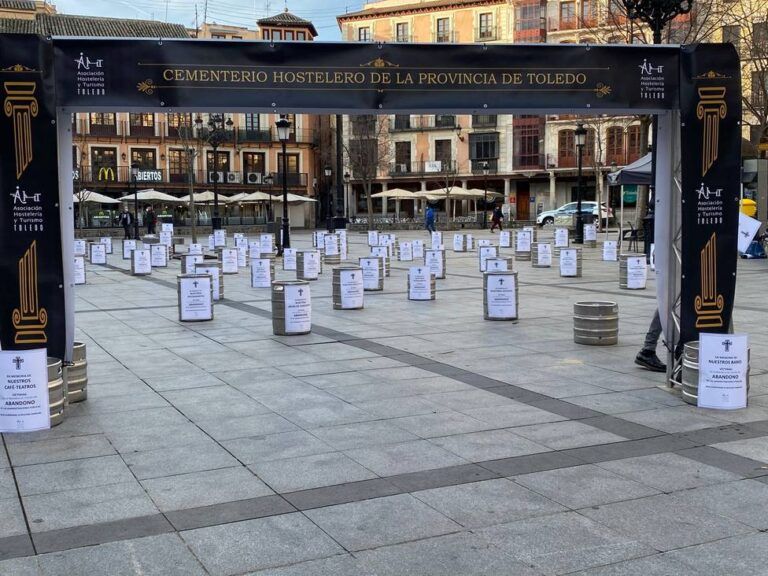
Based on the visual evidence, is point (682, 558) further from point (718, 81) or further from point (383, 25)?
point (383, 25)

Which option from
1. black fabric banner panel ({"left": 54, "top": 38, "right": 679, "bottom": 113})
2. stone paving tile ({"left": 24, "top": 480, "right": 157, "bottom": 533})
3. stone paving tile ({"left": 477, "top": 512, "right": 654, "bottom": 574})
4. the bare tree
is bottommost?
stone paving tile ({"left": 477, "top": 512, "right": 654, "bottom": 574})

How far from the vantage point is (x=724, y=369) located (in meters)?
7.30

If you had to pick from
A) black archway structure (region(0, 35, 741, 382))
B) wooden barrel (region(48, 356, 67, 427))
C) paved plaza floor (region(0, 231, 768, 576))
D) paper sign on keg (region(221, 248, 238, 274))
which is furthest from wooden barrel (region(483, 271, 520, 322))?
paper sign on keg (region(221, 248, 238, 274))

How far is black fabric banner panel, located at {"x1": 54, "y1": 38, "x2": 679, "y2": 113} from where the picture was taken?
7238mm

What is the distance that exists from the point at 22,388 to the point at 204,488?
2.30 metres

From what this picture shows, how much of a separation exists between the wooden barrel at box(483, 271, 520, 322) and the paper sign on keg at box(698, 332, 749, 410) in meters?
5.52

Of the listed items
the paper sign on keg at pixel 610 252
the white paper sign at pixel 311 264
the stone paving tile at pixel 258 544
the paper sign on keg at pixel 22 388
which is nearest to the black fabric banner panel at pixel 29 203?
the paper sign on keg at pixel 22 388

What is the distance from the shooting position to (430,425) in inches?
270

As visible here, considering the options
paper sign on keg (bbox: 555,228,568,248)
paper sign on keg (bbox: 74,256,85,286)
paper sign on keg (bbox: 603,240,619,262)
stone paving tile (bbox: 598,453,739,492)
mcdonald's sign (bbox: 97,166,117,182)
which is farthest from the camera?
mcdonald's sign (bbox: 97,166,117,182)

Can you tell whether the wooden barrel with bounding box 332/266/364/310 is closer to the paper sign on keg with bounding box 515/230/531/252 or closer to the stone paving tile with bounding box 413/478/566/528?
the stone paving tile with bounding box 413/478/566/528

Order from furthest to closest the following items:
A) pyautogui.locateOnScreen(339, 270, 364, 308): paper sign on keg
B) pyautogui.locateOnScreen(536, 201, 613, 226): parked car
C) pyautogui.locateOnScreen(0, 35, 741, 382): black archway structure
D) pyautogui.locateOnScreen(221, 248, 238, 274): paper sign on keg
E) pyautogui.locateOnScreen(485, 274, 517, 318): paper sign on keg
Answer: pyautogui.locateOnScreen(536, 201, 613, 226): parked car → pyautogui.locateOnScreen(221, 248, 238, 274): paper sign on keg → pyautogui.locateOnScreen(339, 270, 364, 308): paper sign on keg → pyautogui.locateOnScreen(485, 274, 517, 318): paper sign on keg → pyautogui.locateOnScreen(0, 35, 741, 382): black archway structure

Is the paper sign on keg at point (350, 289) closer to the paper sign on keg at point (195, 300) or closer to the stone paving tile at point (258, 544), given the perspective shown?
the paper sign on keg at point (195, 300)

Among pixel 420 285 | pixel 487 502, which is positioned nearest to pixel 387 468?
pixel 487 502

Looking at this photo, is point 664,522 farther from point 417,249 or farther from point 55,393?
point 417,249
